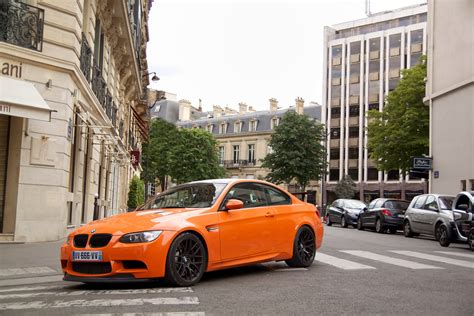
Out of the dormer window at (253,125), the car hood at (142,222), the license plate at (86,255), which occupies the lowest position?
the license plate at (86,255)

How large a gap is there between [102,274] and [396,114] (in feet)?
93.6

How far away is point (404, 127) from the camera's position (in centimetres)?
3300

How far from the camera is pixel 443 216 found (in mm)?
18422

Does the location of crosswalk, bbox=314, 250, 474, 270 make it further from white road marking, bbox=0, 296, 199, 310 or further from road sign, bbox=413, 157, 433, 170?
road sign, bbox=413, 157, 433, 170

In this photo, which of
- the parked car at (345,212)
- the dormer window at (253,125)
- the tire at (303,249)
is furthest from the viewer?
the dormer window at (253,125)

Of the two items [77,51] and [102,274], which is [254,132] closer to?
[77,51]

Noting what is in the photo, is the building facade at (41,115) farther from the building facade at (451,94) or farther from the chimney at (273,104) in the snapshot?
the chimney at (273,104)

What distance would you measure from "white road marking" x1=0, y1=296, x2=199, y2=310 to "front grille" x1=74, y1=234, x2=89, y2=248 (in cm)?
105

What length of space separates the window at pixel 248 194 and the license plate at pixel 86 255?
1953 mm

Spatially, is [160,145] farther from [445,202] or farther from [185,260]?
[185,260]

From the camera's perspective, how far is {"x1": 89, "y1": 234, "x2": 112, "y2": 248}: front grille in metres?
7.16

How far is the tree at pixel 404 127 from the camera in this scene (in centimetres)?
3262

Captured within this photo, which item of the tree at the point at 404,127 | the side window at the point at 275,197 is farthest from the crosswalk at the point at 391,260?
the tree at the point at 404,127

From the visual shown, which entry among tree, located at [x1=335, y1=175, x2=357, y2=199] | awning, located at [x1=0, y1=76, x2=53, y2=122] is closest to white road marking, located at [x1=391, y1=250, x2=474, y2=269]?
awning, located at [x1=0, y1=76, x2=53, y2=122]
